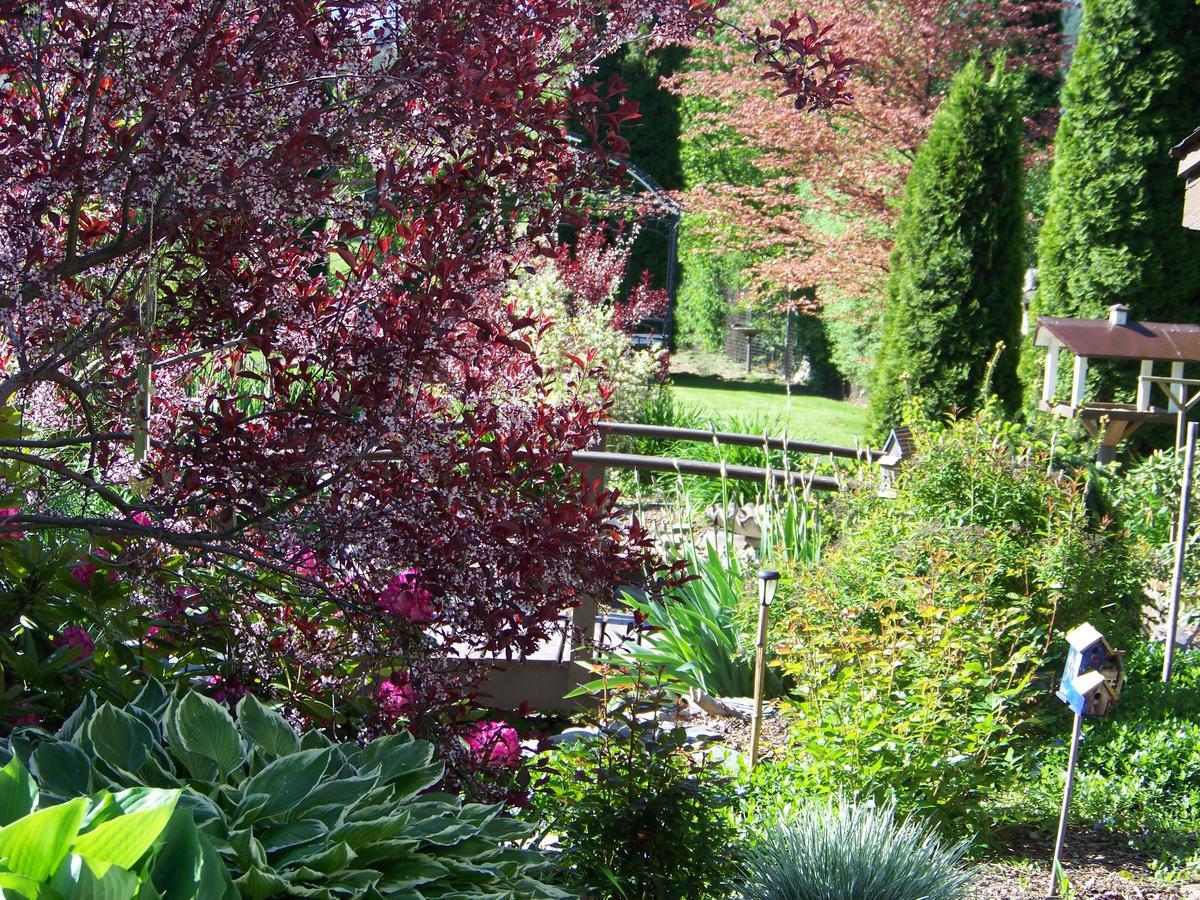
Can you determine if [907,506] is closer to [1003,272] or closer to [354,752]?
[354,752]

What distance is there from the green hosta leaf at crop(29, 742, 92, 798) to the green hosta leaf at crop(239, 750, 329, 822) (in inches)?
10.5

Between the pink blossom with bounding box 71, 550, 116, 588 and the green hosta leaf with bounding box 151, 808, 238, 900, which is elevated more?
the pink blossom with bounding box 71, 550, 116, 588

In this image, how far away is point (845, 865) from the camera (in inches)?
105

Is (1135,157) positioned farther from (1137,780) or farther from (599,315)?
(1137,780)

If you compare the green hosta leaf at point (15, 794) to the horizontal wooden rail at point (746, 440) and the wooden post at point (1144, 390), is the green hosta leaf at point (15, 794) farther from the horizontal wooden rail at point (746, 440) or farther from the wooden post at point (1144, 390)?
the wooden post at point (1144, 390)

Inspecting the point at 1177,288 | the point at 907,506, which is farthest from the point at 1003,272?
the point at 907,506

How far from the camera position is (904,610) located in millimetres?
4254

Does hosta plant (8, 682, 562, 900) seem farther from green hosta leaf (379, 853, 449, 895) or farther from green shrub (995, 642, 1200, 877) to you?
green shrub (995, 642, 1200, 877)

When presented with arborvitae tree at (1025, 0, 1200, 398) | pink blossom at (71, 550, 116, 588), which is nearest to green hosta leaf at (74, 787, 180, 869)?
pink blossom at (71, 550, 116, 588)

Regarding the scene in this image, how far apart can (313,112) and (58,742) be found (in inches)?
45.2

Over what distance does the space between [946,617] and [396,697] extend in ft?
6.57

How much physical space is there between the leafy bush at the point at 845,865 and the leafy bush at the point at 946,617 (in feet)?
1.76

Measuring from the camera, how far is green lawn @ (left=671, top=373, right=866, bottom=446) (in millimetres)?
14844

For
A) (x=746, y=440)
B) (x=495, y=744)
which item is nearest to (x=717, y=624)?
(x=746, y=440)
